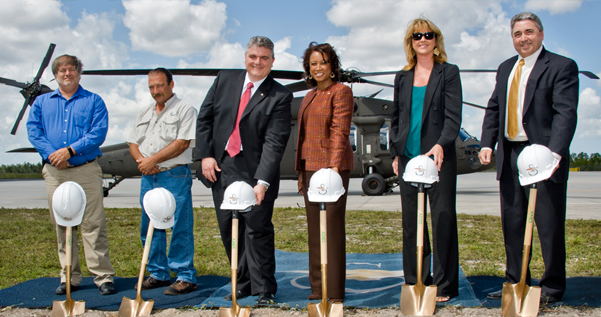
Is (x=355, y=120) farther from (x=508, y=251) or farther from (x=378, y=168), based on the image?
(x=508, y=251)

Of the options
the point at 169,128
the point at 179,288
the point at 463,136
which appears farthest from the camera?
the point at 463,136

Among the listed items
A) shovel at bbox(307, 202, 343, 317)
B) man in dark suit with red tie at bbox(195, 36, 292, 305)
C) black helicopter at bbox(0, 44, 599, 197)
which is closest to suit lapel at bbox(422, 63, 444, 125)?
man in dark suit with red tie at bbox(195, 36, 292, 305)

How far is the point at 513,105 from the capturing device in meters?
3.06

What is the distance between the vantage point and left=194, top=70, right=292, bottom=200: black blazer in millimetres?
3121

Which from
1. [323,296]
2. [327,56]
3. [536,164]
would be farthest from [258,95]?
[536,164]

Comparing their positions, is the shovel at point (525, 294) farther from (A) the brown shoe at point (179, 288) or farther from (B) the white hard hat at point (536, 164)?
(A) the brown shoe at point (179, 288)

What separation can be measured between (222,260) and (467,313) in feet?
9.08

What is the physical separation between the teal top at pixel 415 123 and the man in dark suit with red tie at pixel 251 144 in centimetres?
90

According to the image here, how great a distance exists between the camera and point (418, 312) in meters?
2.76

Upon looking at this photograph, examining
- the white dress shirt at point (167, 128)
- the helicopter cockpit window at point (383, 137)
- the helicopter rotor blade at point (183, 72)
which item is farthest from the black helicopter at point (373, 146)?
the white dress shirt at point (167, 128)

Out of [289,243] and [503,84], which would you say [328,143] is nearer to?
[503,84]

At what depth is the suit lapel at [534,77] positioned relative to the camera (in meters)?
2.95

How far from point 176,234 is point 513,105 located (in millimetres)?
2768

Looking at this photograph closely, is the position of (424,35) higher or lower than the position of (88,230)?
higher
